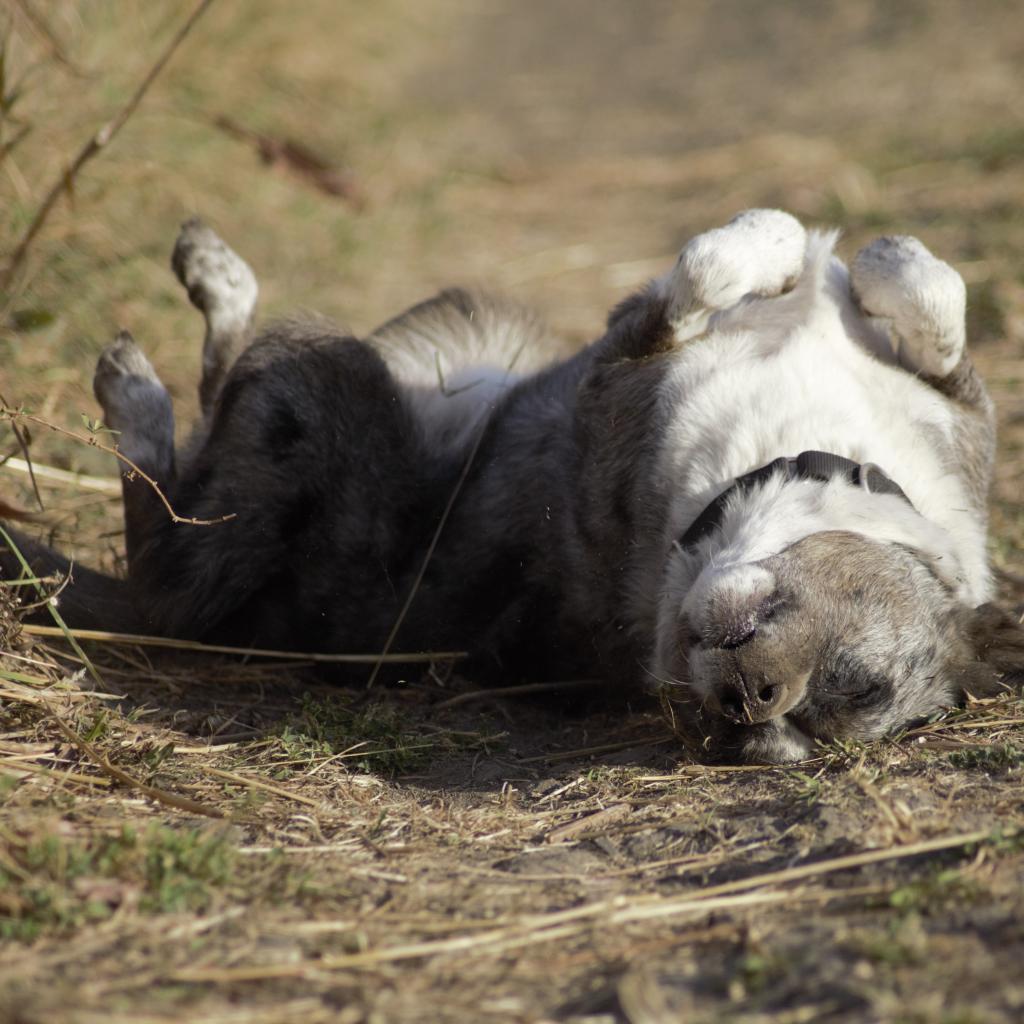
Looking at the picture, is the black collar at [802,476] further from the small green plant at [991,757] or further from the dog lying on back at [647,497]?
the small green plant at [991,757]

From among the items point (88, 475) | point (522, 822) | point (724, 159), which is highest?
point (724, 159)

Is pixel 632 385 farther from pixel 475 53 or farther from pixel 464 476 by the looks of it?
pixel 475 53

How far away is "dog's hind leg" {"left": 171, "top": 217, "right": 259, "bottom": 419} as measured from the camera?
4.73 meters

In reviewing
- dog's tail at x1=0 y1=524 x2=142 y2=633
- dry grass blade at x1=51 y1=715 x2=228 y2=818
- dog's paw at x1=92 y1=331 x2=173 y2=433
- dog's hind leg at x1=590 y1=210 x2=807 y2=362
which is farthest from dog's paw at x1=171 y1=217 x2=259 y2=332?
dry grass blade at x1=51 y1=715 x2=228 y2=818

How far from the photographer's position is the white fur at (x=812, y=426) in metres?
3.40

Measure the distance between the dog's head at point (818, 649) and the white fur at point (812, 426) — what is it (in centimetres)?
11

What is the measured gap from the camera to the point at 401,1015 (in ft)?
6.66

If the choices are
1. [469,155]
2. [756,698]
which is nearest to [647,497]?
[756,698]

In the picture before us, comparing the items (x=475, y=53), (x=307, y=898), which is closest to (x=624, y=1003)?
(x=307, y=898)

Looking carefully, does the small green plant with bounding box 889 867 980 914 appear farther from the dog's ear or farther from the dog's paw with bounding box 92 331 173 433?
the dog's paw with bounding box 92 331 173 433

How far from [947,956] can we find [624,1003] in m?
0.56

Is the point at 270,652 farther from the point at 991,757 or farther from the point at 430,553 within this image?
the point at 991,757

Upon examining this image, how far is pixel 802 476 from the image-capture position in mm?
3396

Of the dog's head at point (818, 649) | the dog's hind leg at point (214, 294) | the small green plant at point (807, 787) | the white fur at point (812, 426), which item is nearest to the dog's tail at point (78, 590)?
the dog's hind leg at point (214, 294)
